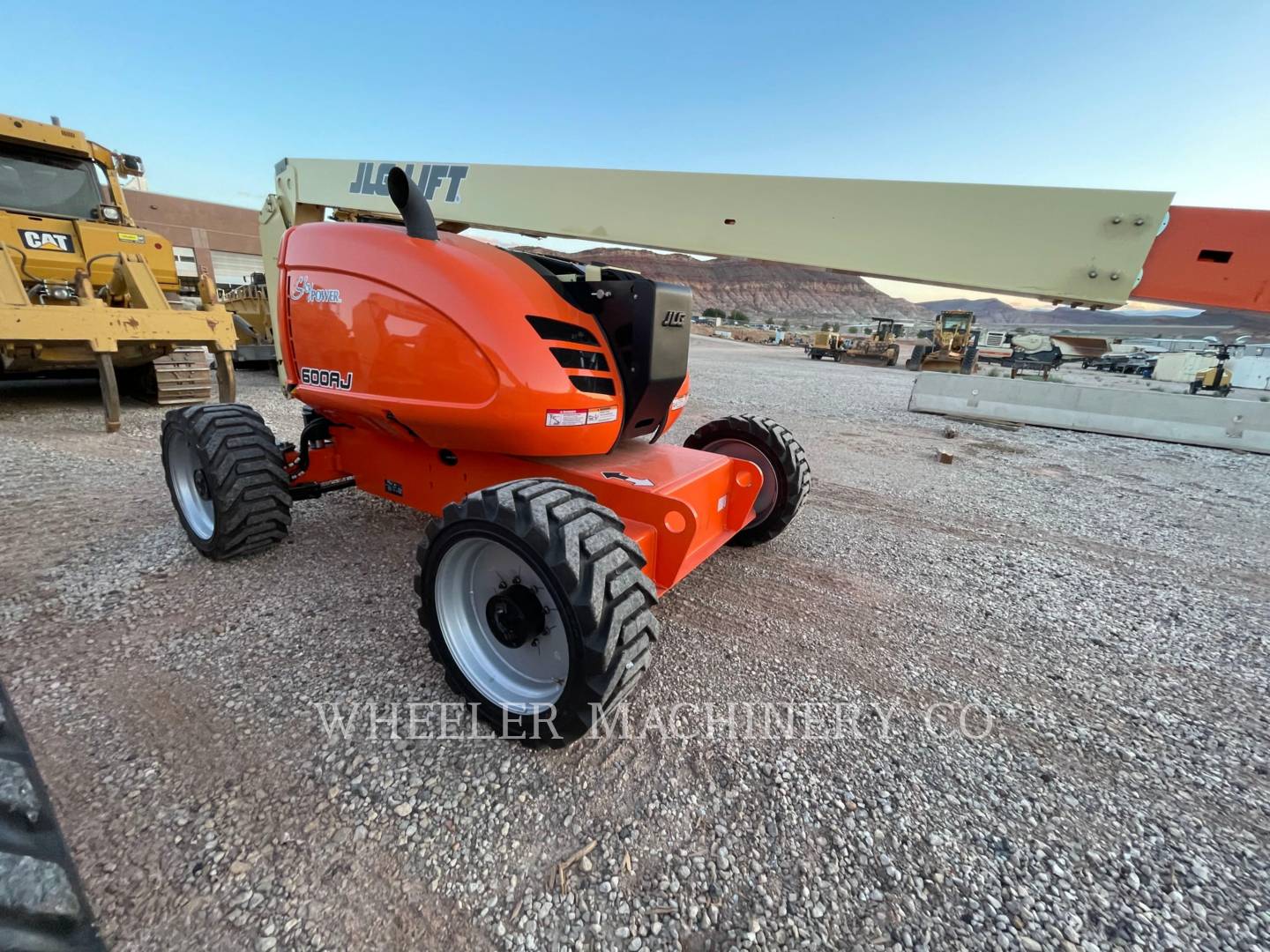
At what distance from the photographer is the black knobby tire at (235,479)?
9.54ft

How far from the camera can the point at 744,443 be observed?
3.50m

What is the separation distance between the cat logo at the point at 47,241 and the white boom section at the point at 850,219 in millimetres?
5811

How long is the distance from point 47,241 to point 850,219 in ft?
27.4

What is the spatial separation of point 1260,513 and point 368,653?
7.08 meters

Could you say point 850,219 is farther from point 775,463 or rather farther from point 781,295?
point 781,295

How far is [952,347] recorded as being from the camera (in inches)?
898

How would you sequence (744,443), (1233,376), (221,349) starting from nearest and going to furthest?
(744,443) → (221,349) → (1233,376)

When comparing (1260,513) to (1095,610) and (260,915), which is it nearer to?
(1095,610)

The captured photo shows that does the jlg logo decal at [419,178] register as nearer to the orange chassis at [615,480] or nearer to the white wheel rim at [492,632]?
the orange chassis at [615,480]

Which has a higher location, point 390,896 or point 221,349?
point 221,349

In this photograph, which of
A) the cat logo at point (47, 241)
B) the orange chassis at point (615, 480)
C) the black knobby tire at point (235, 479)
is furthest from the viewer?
the cat logo at point (47, 241)

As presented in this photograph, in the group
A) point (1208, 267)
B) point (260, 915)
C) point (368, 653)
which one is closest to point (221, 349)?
point (368, 653)

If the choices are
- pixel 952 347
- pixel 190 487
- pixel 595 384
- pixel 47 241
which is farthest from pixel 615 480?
pixel 952 347

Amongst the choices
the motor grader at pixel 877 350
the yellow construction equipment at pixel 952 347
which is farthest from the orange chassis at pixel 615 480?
the motor grader at pixel 877 350
